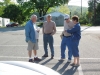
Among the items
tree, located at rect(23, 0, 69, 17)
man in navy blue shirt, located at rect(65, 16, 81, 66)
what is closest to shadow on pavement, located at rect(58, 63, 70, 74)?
man in navy blue shirt, located at rect(65, 16, 81, 66)

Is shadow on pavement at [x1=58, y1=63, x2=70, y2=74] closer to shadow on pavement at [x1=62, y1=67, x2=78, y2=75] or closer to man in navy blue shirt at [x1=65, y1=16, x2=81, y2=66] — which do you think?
shadow on pavement at [x1=62, y1=67, x2=78, y2=75]

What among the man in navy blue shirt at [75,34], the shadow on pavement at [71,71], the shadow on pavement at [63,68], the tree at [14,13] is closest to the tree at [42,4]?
the tree at [14,13]

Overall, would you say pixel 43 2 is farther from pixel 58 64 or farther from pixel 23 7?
pixel 58 64

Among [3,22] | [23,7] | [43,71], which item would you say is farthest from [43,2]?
[43,71]

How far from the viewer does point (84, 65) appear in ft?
24.1

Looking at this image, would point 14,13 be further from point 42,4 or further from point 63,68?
point 63,68

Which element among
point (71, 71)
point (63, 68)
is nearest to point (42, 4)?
point (63, 68)

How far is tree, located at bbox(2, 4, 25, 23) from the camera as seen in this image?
224ft

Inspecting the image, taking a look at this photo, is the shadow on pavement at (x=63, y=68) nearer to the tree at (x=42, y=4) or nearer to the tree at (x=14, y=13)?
the tree at (x=42, y=4)

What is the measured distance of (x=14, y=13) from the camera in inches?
2689

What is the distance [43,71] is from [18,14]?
66440 millimetres

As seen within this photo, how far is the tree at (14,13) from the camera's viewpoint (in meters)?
68.3

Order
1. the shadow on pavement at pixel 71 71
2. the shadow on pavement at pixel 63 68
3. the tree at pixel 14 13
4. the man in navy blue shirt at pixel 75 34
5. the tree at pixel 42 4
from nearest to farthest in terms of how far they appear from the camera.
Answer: the shadow on pavement at pixel 71 71
the shadow on pavement at pixel 63 68
the man in navy blue shirt at pixel 75 34
the tree at pixel 42 4
the tree at pixel 14 13

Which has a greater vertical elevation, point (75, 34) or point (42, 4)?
point (42, 4)
